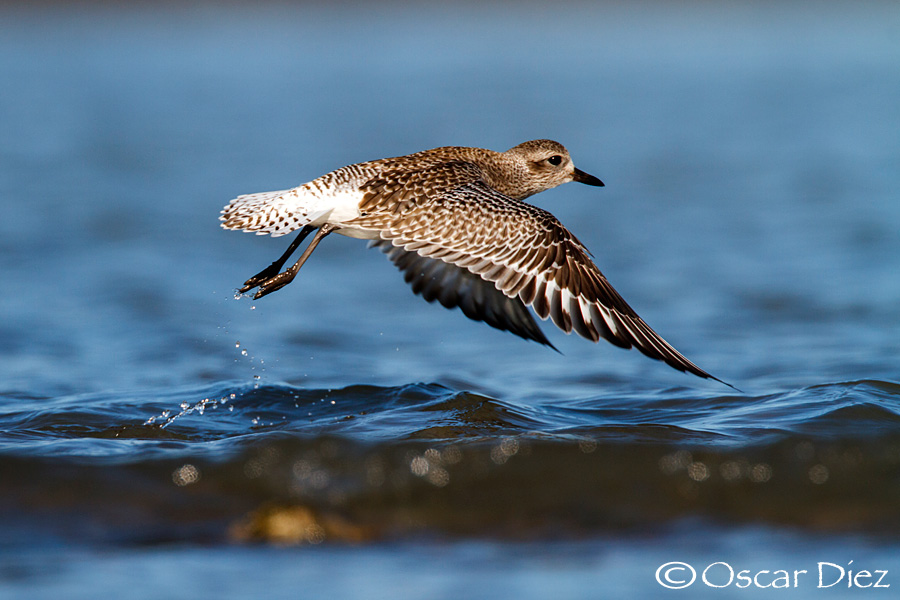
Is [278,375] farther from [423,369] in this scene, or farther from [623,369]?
[623,369]

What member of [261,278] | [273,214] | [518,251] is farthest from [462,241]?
[261,278]

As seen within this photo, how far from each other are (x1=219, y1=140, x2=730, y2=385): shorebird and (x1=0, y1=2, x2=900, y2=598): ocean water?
0.61 meters

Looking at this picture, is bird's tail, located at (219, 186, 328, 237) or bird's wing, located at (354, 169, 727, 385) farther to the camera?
bird's tail, located at (219, 186, 328, 237)

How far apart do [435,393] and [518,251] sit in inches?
53.0

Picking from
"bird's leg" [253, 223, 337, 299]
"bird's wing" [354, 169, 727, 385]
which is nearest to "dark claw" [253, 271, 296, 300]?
"bird's leg" [253, 223, 337, 299]

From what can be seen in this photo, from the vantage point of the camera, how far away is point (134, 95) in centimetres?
2369

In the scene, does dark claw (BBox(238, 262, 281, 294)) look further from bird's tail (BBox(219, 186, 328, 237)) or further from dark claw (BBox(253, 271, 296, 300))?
bird's tail (BBox(219, 186, 328, 237))

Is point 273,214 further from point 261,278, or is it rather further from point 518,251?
point 518,251

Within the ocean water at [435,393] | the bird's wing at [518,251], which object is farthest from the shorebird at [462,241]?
the ocean water at [435,393]

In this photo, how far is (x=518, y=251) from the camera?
5.89 m

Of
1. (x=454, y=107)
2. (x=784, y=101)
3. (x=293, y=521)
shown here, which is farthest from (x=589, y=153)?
(x=293, y=521)

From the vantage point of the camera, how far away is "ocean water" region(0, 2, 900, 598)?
4852 mm

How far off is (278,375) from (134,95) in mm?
17685

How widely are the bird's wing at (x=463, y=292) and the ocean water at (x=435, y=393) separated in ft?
1.74
